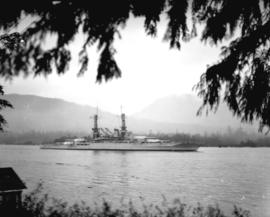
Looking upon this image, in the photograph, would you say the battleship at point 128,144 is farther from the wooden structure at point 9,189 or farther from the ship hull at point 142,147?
the wooden structure at point 9,189

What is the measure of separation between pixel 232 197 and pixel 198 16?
27.5 m

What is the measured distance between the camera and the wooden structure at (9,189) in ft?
40.5

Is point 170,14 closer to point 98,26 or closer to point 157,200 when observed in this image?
point 98,26

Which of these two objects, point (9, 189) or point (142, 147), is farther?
point (142, 147)

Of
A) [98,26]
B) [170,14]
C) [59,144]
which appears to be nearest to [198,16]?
[170,14]

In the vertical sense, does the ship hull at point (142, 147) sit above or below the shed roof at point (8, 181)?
below

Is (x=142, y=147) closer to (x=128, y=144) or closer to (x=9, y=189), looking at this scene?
(x=128, y=144)

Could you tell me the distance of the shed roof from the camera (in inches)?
488

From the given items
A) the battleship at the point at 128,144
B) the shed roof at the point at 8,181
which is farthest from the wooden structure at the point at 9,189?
the battleship at the point at 128,144

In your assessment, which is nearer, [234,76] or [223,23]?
[223,23]

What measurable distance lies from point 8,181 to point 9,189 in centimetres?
36

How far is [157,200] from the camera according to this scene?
87.9ft

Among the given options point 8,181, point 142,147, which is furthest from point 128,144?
point 8,181

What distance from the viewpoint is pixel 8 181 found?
41.3 feet
